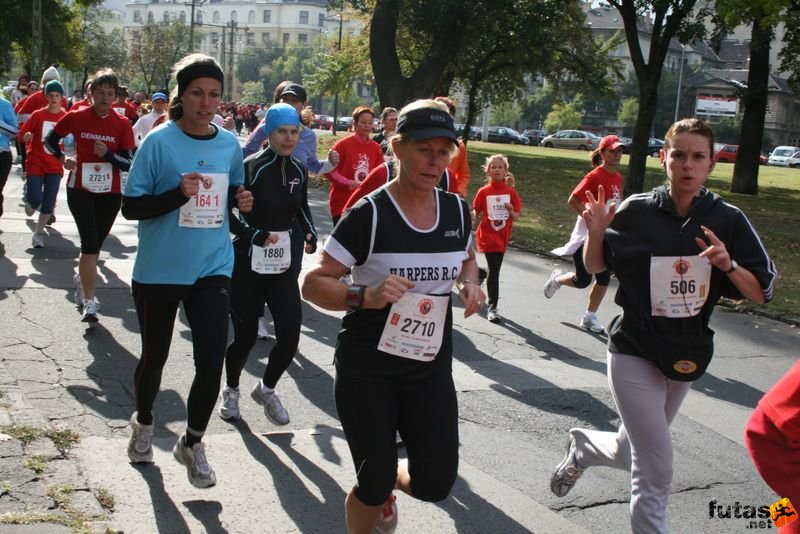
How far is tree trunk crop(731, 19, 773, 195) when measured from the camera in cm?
2789

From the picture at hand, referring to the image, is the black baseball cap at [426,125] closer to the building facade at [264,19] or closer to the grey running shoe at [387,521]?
the grey running shoe at [387,521]

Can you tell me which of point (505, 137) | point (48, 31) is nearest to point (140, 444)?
point (48, 31)

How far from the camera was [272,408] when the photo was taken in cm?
596

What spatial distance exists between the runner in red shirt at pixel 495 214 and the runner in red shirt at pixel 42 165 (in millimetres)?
5218

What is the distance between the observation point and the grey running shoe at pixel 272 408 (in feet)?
19.5

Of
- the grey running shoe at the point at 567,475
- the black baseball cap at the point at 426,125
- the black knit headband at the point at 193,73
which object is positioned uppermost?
the black knit headband at the point at 193,73

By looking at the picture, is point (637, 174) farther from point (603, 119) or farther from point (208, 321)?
point (603, 119)

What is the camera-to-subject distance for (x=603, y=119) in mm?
112000

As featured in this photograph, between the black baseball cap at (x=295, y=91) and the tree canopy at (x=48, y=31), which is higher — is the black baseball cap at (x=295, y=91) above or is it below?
below

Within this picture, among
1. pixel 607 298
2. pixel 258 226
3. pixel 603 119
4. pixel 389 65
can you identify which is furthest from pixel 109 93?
pixel 603 119

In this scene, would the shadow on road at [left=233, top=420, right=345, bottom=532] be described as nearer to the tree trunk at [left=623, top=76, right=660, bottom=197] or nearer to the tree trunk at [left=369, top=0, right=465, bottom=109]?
the tree trunk at [left=623, top=76, right=660, bottom=197]

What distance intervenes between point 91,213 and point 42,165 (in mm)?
4639

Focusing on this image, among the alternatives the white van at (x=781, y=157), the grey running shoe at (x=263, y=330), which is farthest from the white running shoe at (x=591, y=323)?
the white van at (x=781, y=157)

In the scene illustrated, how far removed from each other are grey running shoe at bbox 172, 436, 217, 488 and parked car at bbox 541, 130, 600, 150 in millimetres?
64474
